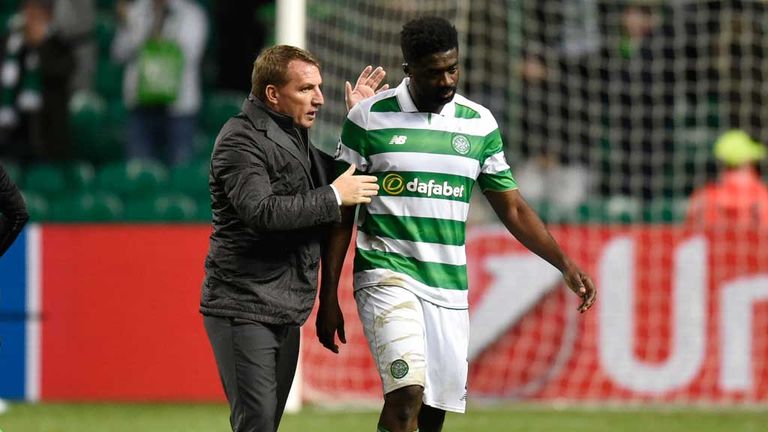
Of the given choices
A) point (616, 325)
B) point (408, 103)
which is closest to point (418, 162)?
point (408, 103)

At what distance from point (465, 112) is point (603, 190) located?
585 centimetres

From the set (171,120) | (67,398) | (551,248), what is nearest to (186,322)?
(67,398)

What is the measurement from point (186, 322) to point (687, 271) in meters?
Answer: 3.52

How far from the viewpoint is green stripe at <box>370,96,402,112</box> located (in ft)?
20.0

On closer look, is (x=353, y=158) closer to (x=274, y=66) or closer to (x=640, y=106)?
(x=274, y=66)

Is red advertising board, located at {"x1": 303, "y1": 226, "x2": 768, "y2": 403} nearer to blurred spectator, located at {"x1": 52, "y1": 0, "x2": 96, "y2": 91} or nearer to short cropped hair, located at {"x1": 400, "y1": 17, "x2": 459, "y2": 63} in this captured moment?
blurred spectator, located at {"x1": 52, "y1": 0, "x2": 96, "y2": 91}

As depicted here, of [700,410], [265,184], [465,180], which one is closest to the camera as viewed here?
[265,184]

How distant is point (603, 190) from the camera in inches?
466

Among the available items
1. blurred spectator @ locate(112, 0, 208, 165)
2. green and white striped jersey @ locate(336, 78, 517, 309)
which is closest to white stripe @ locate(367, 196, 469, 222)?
green and white striped jersey @ locate(336, 78, 517, 309)

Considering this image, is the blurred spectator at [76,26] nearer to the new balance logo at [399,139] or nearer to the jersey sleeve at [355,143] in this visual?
the jersey sleeve at [355,143]

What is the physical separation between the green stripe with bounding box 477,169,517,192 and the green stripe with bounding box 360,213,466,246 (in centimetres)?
25

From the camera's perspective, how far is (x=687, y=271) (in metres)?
10.6

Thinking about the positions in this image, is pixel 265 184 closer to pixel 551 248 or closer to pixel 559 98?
pixel 551 248

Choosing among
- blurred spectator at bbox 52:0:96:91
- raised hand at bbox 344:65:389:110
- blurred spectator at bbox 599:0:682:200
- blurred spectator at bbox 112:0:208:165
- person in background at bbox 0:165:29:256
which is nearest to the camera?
person in background at bbox 0:165:29:256
